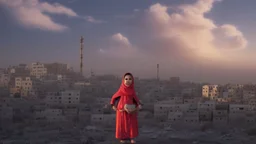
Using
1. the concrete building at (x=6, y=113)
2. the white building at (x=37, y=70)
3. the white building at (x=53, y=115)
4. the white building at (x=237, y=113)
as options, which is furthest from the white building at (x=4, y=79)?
the white building at (x=237, y=113)

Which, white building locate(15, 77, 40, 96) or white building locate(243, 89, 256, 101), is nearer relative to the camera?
white building locate(243, 89, 256, 101)

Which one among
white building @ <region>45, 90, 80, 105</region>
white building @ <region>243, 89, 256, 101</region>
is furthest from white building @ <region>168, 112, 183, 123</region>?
white building @ <region>243, 89, 256, 101</region>

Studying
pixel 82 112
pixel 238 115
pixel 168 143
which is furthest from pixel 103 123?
pixel 238 115

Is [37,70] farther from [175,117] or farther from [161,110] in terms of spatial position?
[175,117]

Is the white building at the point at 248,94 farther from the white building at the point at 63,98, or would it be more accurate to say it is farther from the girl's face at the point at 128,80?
the girl's face at the point at 128,80

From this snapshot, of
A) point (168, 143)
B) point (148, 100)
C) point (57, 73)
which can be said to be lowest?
point (168, 143)

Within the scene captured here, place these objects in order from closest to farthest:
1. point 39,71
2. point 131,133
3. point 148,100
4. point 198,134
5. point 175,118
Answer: point 131,133 → point 198,134 → point 175,118 → point 148,100 → point 39,71

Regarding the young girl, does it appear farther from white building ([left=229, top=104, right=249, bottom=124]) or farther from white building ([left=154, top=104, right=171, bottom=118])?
white building ([left=229, top=104, right=249, bottom=124])

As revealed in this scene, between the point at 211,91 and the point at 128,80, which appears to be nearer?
the point at 128,80

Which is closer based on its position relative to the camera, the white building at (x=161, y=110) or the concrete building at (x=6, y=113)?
the concrete building at (x=6, y=113)

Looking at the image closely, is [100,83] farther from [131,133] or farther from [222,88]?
[131,133]

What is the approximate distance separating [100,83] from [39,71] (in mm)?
4048

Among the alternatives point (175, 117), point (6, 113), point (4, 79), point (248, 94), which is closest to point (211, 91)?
point (248, 94)

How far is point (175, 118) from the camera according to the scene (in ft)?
38.7
